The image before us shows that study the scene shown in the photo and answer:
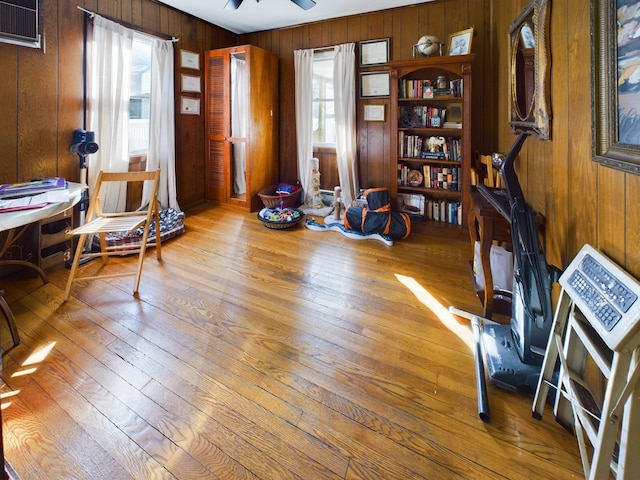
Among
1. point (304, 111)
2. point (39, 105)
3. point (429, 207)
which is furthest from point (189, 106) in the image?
point (429, 207)

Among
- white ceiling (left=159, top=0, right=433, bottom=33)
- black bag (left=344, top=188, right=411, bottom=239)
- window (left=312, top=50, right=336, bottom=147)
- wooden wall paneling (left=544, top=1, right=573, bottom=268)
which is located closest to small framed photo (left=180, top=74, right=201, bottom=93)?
white ceiling (left=159, top=0, right=433, bottom=33)

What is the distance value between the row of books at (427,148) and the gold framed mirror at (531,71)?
1068mm

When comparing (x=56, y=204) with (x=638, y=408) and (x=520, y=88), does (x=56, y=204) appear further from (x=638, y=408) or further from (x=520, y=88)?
(x=520, y=88)

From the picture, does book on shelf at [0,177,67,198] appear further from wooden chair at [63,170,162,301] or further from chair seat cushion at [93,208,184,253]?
chair seat cushion at [93,208,184,253]

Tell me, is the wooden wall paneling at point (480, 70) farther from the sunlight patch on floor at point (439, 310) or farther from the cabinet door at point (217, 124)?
the cabinet door at point (217, 124)

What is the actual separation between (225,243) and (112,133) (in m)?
1.51

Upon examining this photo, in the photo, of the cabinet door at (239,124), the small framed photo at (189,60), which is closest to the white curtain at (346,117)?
the cabinet door at (239,124)

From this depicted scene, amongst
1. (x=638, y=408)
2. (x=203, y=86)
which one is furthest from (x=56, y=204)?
(x=203, y=86)

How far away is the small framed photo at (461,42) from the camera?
133 inches

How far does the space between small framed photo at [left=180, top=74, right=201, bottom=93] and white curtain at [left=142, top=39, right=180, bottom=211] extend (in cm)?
25

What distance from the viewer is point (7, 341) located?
185 cm

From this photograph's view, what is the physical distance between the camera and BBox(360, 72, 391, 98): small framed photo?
4.12 metres

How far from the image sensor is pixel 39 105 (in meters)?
2.85

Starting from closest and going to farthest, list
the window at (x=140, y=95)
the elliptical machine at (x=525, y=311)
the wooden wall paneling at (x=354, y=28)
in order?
1. the elliptical machine at (x=525, y=311)
2. the window at (x=140, y=95)
3. the wooden wall paneling at (x=354, y=28)
